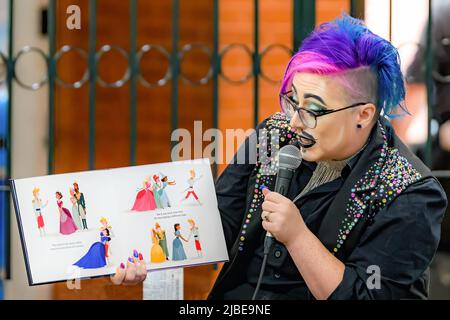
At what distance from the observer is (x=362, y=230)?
5.39ft

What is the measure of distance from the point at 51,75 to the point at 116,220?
130 centimetres

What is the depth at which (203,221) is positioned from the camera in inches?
70.2

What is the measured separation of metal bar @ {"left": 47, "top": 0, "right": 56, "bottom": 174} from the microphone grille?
4.76ft

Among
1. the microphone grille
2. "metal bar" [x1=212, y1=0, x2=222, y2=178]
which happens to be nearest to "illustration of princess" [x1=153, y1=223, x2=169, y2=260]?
the microphone grille

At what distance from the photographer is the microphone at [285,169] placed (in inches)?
65.7

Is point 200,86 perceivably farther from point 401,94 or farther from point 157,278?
point 401,94

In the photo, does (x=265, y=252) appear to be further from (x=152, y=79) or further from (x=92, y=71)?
(x=152, y=79)

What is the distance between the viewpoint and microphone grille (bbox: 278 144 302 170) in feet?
5.51

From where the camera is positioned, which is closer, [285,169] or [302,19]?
[285,169]

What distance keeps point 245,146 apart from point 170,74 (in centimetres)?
114

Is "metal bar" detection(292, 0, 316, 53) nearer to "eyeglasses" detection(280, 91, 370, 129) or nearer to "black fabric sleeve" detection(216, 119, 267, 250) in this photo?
"black fabric sleeve" detection(216, 119, 267, 250)

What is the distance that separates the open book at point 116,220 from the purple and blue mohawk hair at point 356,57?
37 centimetres

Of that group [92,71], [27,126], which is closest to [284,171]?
[92,71]

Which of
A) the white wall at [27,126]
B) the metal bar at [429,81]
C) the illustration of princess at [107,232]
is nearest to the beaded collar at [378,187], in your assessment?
the illustration of princess at [107,232]
